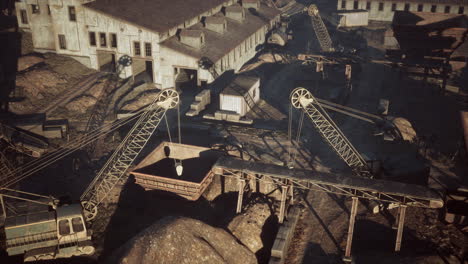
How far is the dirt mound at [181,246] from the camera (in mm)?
23219

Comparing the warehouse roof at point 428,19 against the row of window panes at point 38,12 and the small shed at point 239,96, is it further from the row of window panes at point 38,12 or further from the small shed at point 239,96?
the row of window panes at point 38,12

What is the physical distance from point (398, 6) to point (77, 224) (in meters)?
69.9

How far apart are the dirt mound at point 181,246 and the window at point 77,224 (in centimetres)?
327

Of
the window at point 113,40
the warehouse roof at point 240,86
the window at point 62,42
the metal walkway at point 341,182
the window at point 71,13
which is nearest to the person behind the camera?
the metal walkway at point 341,182

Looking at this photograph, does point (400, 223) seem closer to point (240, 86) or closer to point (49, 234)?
point (49, 234)

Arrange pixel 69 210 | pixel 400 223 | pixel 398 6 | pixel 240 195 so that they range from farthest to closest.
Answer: pixel 398 6 → pixel 240 195 → pixel 400 223 → pixel 69 210

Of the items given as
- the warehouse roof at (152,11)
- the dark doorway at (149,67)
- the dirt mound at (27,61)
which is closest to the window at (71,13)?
the warehouse roof at (152,11)

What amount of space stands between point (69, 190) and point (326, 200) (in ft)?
63.8

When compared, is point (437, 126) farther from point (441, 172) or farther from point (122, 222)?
point (122, 222)

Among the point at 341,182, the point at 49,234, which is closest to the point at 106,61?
the point at 49,234

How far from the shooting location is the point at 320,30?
62.0 meters

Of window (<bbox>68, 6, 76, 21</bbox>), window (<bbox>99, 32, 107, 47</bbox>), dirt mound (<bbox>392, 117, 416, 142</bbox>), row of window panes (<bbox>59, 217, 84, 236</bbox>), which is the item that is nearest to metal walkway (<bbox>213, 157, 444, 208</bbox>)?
row of window panes (<bbox>59, 217, 84, 236</bbox>)

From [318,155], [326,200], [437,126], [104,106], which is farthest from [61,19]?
[437,126]

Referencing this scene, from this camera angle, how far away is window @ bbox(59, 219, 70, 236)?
25297 millimetres
